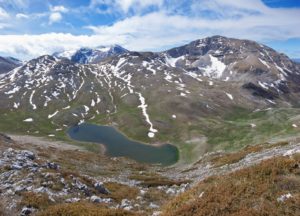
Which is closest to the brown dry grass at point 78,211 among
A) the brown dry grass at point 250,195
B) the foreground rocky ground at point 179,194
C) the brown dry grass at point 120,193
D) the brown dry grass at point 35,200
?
the foreground rocky ground at point 179,194

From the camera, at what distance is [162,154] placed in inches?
6713

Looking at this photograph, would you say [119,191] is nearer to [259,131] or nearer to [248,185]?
[248,185]

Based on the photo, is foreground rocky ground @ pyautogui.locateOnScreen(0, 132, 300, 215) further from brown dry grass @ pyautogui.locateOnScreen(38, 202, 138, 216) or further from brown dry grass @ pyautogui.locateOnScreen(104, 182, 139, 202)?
brown dry grass @ pyautogui.locateOnScreen(104, 182, 139, 202)

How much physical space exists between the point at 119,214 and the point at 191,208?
6136mm

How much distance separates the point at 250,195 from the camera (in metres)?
23.2

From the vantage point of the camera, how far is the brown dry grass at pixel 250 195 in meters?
21.3

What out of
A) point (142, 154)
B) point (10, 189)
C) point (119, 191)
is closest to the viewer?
point (10, 189)

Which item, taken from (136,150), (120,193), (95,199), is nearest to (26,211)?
(95,199)

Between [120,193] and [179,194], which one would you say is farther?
[120,193]

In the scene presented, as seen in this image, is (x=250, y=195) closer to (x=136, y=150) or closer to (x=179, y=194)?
(x=179, y=194)

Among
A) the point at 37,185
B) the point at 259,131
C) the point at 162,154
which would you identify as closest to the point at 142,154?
the point at 162,154

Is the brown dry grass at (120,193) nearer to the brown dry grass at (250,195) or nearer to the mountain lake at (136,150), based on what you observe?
the brown dry grass at (250,195)

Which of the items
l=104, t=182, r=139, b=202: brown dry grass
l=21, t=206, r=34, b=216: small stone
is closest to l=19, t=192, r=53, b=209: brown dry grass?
l=21, t=206, r=34, b=216: small stone

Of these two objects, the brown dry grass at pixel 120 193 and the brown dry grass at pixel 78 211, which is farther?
the brown dry grass at pixel 120 193
